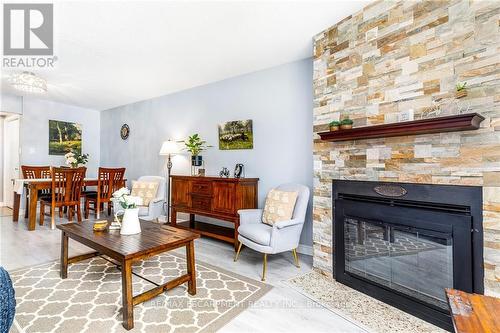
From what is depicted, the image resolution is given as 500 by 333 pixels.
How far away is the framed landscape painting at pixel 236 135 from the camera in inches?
155

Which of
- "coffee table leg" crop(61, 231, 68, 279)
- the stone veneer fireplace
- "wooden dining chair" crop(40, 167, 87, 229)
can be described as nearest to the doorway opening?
"wooden dining chair" crop(40, 167, 87, 229)

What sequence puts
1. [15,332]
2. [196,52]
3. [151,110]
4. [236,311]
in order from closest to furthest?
[15,332] → [236,311] → [196,52] → [151,110]

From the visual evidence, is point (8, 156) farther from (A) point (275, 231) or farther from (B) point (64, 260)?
(A) point (275, 231)

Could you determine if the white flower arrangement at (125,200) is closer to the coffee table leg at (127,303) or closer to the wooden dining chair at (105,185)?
the coffee table leg at (127,303)

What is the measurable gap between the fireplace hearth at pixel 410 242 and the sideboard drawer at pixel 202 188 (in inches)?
71.3

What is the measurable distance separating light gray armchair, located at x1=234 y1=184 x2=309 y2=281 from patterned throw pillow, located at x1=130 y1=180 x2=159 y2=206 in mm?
1934

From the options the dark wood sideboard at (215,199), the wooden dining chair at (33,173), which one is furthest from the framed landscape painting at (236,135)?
the wooden dining chair at (33,173)

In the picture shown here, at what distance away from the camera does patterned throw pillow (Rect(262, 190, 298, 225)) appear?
2.91m

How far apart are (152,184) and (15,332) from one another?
110 inches

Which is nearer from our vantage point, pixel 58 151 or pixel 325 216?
pixel 325 216

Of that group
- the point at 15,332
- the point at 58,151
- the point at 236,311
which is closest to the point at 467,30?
the point at 236,311

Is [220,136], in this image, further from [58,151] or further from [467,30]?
[58,151]

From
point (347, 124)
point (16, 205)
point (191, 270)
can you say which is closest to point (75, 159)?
point (16, 205)

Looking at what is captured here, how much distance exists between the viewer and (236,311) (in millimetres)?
1968
